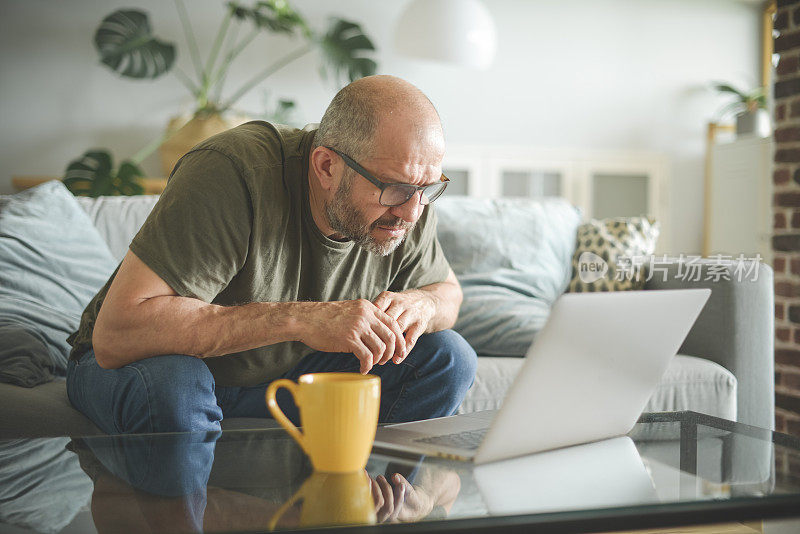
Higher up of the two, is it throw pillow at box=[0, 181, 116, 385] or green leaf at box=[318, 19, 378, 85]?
green leaf at box=[318, 19, 378, 85]

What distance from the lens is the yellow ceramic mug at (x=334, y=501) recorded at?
0.69 m

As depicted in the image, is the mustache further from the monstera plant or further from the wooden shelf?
the wooden shelf

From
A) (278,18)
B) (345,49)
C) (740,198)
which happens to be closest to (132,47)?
(278,18)

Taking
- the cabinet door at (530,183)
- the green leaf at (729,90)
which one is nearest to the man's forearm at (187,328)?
the cabinet door at (530,183)

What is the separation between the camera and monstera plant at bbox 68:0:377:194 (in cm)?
375

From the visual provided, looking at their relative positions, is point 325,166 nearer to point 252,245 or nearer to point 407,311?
point 252,245

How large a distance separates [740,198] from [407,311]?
160 inches

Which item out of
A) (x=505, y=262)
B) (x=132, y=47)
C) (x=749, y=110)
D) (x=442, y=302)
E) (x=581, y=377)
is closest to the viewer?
(x=581, y=377)

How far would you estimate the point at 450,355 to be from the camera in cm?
150

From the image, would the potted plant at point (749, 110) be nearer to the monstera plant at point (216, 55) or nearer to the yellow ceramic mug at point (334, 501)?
the monstera plant at point (216, 55)

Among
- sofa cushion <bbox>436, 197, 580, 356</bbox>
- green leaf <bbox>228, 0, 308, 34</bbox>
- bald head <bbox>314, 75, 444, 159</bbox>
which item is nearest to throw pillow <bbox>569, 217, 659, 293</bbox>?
sofa cushion <bbox>436, 197, 580, 356</bbox>

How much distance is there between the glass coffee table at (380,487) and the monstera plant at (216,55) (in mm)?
2591

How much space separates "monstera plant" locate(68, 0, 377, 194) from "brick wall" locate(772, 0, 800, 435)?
2.06m

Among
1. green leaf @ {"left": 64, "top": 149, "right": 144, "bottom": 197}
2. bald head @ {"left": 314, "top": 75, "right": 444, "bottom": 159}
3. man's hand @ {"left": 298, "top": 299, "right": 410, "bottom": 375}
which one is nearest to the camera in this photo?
man's hand @ {"left": 298, "top": 299, "right": 410, "bottom": 375}
